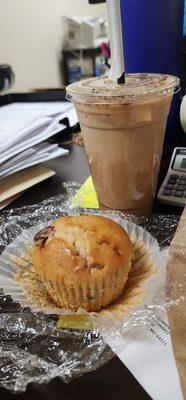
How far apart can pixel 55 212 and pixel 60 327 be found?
0.23 metres

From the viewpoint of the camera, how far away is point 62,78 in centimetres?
248

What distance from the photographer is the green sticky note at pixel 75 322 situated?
0.35 meters

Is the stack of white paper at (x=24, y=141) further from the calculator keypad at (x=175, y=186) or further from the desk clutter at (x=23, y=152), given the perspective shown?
the calculator keypad at (x=175, y=186)

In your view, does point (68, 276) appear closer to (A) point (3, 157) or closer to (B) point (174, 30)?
(A) point (3, 157)

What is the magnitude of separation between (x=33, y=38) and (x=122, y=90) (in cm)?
197

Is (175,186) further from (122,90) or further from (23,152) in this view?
(23,152)

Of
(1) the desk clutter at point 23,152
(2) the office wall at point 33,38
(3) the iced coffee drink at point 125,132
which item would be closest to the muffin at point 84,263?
(3) the iced coffee drink at point 125,132

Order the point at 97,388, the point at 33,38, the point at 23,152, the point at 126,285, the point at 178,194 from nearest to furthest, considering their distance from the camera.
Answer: the point at 97,388, the point at 126,285, the point at 178,194, the point at 23,152, the point at 33,38

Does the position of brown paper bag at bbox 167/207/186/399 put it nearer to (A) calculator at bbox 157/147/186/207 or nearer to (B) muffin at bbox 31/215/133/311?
(B) muffin at bbox 31/215/133/311

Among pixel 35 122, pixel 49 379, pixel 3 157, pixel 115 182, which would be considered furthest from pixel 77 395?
pixel 35 122

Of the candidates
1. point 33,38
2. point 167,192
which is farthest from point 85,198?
point 33,38

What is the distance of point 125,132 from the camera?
0.47m

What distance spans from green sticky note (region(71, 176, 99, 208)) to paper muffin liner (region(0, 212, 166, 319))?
0.10 meters

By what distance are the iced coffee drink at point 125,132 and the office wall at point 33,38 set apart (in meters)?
1.67
